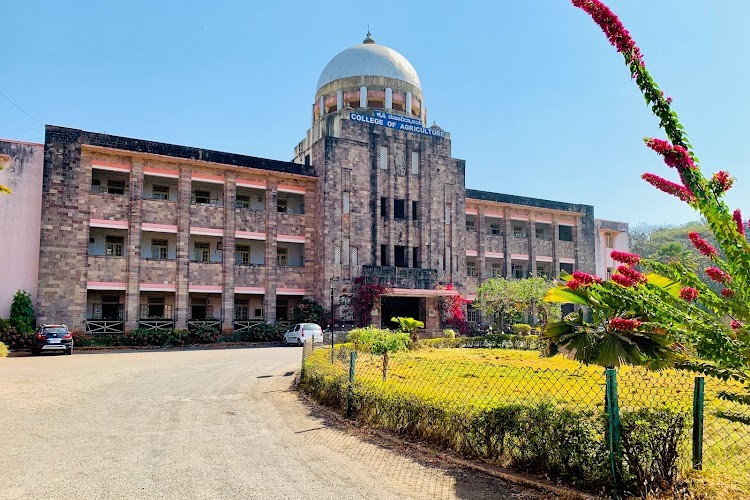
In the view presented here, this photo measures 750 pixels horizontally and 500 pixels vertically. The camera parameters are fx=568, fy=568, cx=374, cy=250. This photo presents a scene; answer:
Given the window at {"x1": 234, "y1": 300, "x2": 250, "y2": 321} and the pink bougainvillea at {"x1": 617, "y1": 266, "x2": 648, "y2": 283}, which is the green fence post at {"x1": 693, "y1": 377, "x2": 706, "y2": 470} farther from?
the window at {"x1": 234, "y1": 300, "x2": 250, "y2": 321}

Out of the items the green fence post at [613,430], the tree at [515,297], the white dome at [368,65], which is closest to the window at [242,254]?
the white dome at [368,65]

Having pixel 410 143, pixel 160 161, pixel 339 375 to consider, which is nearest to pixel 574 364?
pixel 339 375

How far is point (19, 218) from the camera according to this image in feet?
95.2

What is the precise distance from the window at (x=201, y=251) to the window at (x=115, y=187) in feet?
16.9

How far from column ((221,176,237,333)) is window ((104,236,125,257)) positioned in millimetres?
5617

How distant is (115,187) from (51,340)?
1045 centimetres

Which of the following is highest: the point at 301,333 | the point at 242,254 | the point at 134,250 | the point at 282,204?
the point at 282,204

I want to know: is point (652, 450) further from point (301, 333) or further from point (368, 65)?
point (368, 65)

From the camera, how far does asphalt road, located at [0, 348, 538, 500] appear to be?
631cm

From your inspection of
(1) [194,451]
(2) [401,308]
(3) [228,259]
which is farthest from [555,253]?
(1) [194,451]

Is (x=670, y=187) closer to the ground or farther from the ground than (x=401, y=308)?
farther from the ground

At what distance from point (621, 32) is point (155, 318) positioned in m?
31.5

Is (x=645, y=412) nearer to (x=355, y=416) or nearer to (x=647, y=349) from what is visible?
(x=647, y=349)

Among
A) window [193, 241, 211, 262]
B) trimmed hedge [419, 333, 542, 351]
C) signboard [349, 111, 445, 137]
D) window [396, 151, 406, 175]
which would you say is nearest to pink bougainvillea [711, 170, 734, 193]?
trimmed hedge [419, 333, 542, 351]
